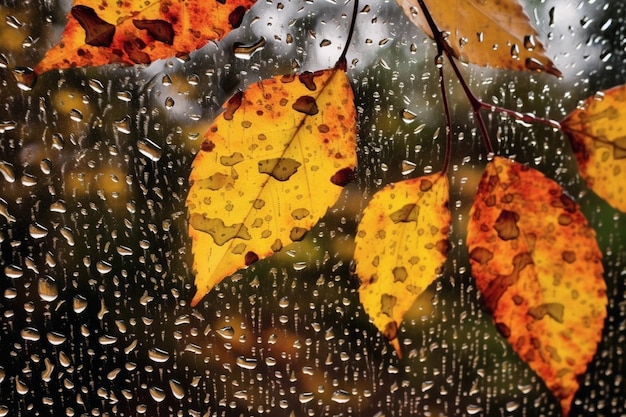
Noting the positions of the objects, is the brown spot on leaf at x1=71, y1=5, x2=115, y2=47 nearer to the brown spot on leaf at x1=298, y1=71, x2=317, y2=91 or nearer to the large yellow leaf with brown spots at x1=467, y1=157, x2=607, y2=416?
the brown spot on leaf at x1=298, y1=71, x2=317, y2=91

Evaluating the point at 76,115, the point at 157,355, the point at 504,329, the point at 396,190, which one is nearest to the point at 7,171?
the point at 76,115

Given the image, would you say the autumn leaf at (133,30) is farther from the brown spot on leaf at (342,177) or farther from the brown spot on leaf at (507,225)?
the brown spot on leaf at (507,225)

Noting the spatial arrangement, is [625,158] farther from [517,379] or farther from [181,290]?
[181,290]

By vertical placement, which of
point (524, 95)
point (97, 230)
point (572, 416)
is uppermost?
point (524, 95)

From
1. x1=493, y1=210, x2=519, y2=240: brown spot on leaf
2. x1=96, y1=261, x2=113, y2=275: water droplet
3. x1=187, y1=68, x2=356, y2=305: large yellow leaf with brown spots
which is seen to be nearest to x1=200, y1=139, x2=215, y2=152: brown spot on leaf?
x1=187, y1=68, x2=356, y2=305: large yellow leaf with brown spots

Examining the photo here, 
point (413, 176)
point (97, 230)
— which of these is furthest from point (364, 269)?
point (97, 230)

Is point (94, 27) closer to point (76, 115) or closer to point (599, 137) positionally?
point (76, 115)
